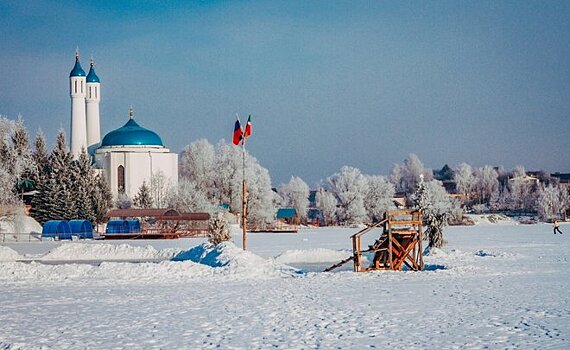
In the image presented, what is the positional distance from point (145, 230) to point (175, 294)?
3908cm

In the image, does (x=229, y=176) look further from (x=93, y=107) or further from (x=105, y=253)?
(x=105, y=253)

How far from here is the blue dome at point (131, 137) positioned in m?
73.1

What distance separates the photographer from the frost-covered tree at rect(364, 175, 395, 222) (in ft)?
291

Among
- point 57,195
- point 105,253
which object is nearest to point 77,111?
point 57,195

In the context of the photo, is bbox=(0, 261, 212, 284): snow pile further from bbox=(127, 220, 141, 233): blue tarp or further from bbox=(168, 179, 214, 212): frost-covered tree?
bbox=(168, 179, 214, 212): frost-covered tree

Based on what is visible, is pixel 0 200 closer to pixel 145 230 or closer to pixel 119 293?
pixel 145 230

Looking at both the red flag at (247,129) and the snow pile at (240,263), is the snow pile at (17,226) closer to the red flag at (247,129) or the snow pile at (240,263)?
the red flag at (247,129)

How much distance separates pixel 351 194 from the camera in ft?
286

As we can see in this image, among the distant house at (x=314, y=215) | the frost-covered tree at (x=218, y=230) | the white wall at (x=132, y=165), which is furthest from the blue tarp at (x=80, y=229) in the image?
the distant house at (x=314, y=215)

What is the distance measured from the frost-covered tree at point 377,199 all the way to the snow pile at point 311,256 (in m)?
57.3

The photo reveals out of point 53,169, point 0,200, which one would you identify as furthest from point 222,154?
point 0,200

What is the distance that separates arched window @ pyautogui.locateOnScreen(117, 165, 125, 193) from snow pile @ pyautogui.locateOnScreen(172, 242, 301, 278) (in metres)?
47.3

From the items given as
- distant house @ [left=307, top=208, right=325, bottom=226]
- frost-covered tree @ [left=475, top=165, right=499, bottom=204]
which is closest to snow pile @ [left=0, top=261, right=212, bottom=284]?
distant house @ [left=307, top=208, right=325, bottom=226]

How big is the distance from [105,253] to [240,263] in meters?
13.3
